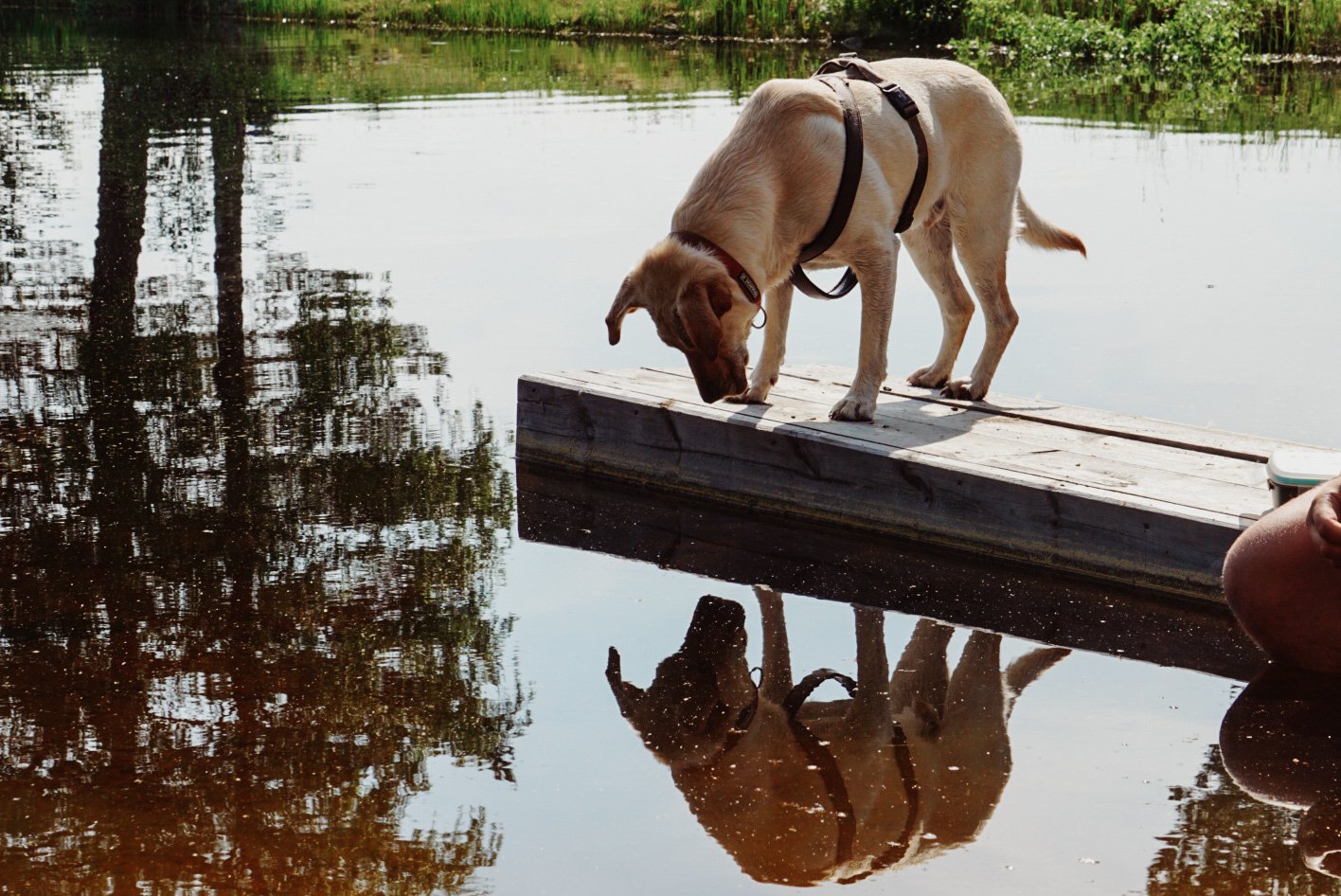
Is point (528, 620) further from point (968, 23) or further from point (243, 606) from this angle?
point (968, 23)

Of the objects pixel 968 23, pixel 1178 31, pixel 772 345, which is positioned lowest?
pixel 772 345

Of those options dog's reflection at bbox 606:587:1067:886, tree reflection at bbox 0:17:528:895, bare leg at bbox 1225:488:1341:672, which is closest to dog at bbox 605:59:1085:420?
tree reflection at bbox 0:17:528:895

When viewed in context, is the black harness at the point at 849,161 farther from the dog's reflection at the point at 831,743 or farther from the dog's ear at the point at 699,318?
the dog's reflection at the point at 831,743

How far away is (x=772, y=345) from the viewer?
7.04 meters

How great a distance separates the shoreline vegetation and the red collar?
20.3m

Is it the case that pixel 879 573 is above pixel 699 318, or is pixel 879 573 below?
below

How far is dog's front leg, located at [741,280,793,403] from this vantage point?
6.96 metres

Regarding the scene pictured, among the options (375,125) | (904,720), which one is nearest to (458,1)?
(375,125)

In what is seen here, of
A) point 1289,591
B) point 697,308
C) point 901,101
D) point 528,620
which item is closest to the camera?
point 1289,591

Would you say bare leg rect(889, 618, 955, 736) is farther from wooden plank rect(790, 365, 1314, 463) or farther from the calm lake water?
wooden plank rect(790, 365, 1314, 463)

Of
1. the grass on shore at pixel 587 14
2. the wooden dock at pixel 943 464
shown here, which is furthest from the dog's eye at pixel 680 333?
the grass on shore at pixel 587 14

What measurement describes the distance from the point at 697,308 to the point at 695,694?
179cm

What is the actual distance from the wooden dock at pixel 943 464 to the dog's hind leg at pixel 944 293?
0.57 feet

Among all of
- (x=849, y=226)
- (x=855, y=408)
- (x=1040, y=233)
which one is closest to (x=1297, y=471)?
(x=855, y=408)
